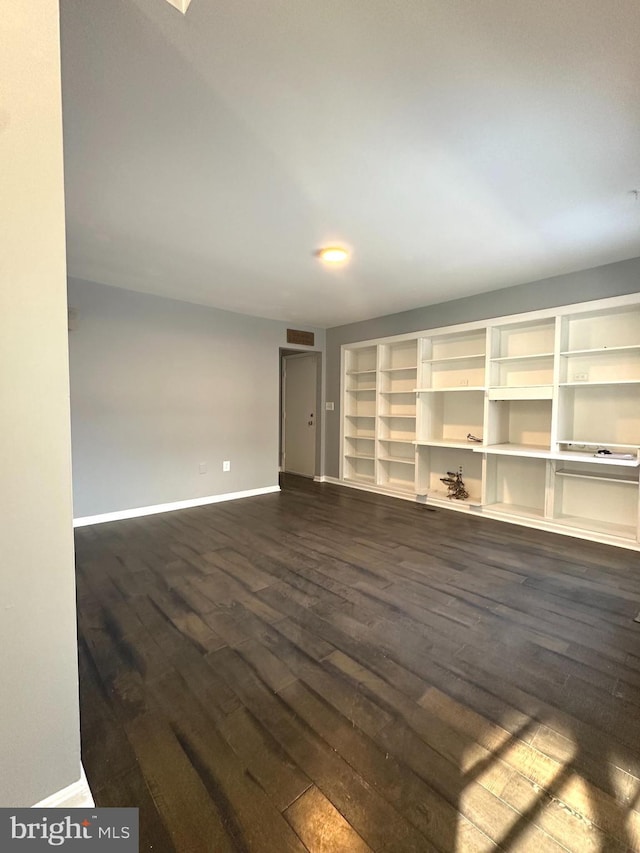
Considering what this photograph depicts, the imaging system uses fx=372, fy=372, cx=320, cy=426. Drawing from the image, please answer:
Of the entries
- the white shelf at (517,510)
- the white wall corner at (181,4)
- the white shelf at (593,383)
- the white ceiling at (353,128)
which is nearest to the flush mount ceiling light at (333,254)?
the white ceiling at (353,128)

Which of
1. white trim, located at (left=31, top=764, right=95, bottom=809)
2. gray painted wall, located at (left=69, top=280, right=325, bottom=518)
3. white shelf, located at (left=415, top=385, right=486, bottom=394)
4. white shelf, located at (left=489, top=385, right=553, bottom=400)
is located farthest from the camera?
white shelf, located at (left=415, top=385, right=486, bottom=394)

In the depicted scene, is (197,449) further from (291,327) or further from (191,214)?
(191,214)

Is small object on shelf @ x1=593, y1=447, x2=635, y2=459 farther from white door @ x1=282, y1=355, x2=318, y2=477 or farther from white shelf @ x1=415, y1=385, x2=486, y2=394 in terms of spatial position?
white door @ x1=282, y1=355, x2=318, y2=477

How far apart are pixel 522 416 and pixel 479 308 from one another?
1334mm

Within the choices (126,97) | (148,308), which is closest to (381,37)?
(126,97)

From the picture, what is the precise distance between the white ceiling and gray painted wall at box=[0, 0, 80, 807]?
52 cm

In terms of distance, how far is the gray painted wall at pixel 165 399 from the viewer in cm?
387

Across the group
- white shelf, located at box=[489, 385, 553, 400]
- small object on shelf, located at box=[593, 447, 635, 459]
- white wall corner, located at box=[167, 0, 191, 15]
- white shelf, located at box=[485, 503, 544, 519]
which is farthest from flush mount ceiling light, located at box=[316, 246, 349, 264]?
white shelf, located at box=[485, 503, 544, 519]

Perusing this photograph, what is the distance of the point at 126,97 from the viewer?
155 centimetres

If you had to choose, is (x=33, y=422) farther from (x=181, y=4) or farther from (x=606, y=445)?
(x=606, y=445)

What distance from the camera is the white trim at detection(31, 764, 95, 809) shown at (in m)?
1.08

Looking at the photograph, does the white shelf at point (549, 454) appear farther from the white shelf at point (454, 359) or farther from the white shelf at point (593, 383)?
the white shelf at point (454, 359)

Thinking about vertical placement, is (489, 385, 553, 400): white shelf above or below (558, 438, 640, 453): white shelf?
above

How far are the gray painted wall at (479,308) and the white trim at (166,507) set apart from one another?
150 centimetres
